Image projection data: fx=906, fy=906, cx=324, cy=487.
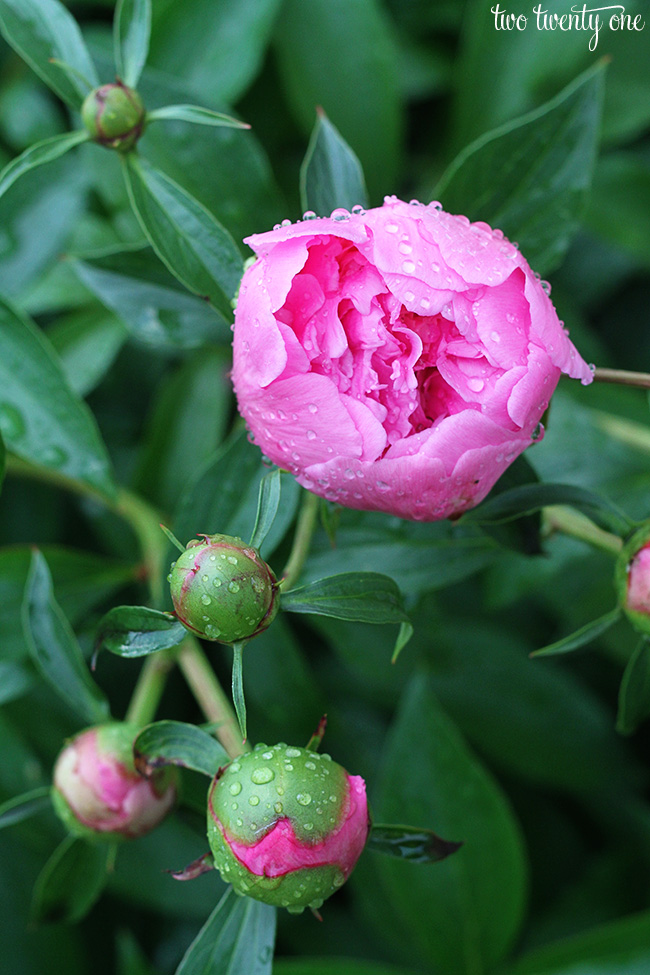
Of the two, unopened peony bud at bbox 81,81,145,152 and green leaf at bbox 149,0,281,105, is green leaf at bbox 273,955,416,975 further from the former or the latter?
green leaf at bbox 149,0,281,105

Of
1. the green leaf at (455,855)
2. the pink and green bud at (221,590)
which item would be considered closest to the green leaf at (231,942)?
the pink and green bud at (221,590)

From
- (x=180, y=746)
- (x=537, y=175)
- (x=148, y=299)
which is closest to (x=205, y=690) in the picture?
(x=180, y=746)

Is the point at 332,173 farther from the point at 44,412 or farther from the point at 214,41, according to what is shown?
the point at 214,41

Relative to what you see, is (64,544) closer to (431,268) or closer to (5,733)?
(5,733)

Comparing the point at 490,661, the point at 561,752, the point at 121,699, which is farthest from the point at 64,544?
the point at 561,752

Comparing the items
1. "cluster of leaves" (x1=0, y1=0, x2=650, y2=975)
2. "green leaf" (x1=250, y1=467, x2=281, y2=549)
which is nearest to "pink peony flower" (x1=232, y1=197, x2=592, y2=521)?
"green leaf" (x1=250, y1=467, x2=281, y2=549)
